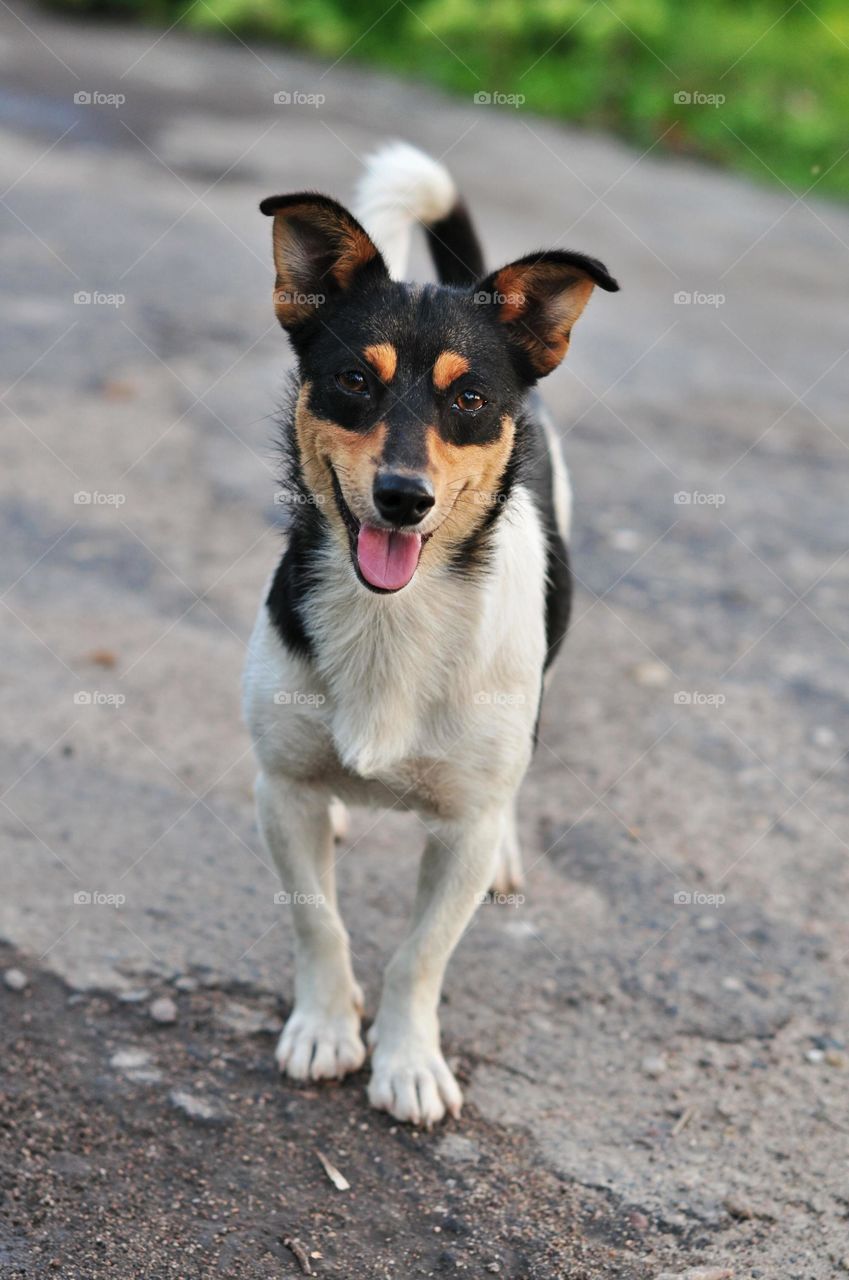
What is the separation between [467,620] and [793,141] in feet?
31.1

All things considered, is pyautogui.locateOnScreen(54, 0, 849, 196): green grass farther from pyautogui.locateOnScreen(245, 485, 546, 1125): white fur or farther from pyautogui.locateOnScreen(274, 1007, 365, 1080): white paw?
pyautogui.locateOnScreen(274, 1007, 365, 1080): white paw

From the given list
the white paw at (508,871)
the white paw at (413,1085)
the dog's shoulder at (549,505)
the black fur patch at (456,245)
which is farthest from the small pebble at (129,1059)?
the black fur patch at (456,245)

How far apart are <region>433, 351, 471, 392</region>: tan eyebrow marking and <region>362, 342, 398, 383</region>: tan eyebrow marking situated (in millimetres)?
93

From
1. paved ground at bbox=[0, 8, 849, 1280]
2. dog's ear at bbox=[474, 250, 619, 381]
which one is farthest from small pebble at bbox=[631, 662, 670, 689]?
dog's ear at bbox=[474, 250, 619, 381]

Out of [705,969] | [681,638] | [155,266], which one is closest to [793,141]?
[155,266]

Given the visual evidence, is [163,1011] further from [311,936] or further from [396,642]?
[396,642]

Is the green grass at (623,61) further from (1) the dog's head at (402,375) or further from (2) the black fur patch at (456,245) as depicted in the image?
(1) the dog's head at (402,375)

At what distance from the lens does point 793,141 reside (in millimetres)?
11055

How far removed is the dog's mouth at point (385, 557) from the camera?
2.78 meters

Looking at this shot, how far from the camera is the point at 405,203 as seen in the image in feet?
12.4

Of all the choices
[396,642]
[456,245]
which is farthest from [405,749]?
[456,245]

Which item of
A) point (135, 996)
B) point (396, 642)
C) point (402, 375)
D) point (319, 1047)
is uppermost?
point (402, 375)

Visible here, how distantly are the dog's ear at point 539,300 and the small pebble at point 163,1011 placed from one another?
70.1 inches

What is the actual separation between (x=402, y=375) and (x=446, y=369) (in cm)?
10
